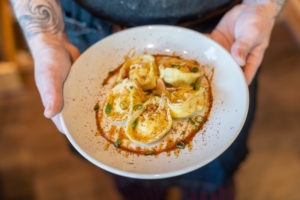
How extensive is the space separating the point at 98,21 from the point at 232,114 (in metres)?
0.99

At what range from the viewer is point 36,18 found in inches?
66.1

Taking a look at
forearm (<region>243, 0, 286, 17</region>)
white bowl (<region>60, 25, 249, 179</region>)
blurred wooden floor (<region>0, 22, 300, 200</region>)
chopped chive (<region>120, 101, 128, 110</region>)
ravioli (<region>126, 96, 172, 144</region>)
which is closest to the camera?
white bowl (<region>60, 25, 249, 179</region>)

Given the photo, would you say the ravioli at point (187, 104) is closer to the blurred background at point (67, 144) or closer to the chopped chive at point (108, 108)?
the chopped chive at point (108, 108)

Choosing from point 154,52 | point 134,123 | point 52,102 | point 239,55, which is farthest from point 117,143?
point 239,55

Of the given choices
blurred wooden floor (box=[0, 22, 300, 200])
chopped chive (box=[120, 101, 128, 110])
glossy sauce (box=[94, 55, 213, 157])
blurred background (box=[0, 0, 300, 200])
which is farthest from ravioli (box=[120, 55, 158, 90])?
blurred wooden floor (box=[0, 22, 300, 200])

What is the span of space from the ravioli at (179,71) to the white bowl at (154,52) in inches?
2.4

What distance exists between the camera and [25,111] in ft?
10.8

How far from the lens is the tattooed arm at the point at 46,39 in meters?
1.52

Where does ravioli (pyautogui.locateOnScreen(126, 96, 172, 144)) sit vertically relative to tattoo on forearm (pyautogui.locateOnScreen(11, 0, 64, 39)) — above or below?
below

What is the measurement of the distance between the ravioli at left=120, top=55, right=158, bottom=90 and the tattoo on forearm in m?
0.48

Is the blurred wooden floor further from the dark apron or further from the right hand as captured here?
the right hand

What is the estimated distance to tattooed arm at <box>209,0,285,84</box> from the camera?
1.59 metres

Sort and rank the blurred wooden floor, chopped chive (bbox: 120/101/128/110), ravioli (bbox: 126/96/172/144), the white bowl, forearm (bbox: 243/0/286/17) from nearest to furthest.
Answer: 1. the white bowl
2. ravioli (bbox: 126/96/172/144)
3. chopped chive (bbox: 120/101/128/110)
4. forearm (bbox: 243/0/286/17)
5. the blurred wooden floor

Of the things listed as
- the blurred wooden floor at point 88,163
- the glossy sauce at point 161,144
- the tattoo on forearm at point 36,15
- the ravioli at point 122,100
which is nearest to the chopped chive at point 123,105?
the ravioli at point 122,100
